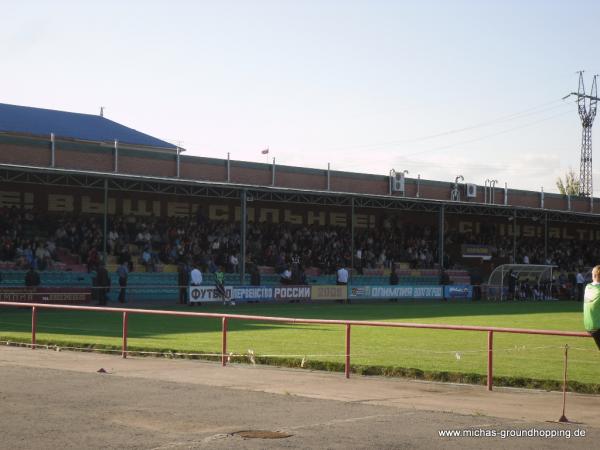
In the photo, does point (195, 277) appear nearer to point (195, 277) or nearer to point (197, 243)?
point (195, 277)

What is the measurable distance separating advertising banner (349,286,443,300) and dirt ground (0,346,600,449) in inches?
1146

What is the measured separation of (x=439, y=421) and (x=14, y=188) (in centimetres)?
3547

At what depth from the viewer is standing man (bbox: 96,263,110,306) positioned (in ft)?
120

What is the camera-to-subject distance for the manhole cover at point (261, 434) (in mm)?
9978

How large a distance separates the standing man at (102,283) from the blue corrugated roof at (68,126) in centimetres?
1235

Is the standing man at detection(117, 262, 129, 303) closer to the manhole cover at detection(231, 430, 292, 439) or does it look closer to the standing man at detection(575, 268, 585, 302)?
the standing man at detection(575, 268, 585, 302)

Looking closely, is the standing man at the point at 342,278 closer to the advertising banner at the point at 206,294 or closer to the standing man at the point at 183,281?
the advertising banner at the point at 206,294

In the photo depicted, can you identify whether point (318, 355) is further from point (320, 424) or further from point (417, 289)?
point (417, 289)

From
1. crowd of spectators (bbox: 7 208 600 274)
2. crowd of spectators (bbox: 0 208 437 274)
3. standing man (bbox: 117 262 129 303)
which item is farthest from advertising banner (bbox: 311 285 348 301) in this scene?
standing man (bbox: 117 262 129 303)

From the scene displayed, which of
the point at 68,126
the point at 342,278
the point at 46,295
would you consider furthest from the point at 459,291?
the point at 46,295

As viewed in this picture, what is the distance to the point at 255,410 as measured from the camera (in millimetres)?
11891

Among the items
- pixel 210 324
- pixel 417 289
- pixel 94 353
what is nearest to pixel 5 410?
pixel 94 353

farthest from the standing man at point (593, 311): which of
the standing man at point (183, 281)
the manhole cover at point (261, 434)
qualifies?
the standing man at point (183, 281)

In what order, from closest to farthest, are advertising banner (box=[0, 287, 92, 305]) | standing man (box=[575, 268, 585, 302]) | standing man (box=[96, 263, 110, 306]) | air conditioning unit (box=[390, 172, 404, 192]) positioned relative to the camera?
advertising banner (box=[0, 287, 92, 305]) → standing man (box=[96, 263, 110, 306]) → air conditioning unit (box=[390, 172, 404, 192]) → standing man (box=[575, 268, 585, 302])
